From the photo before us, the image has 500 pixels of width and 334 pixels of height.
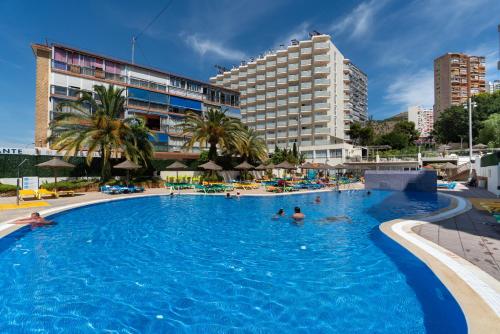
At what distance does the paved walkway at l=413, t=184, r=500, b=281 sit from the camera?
19.3ft

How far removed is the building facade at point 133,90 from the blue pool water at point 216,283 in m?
23.6

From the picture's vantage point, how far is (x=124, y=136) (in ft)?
83.6

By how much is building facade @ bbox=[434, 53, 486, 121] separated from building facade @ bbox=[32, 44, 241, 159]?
4728 inches

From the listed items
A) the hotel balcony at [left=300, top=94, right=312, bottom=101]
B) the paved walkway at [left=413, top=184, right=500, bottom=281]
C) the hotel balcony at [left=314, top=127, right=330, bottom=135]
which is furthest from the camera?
the hotel balcony at [left=300, top=94, right=312, bottom=101]

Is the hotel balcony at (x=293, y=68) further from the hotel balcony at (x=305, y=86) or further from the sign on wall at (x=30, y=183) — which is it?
the sign on wall at (x=30, y=183)

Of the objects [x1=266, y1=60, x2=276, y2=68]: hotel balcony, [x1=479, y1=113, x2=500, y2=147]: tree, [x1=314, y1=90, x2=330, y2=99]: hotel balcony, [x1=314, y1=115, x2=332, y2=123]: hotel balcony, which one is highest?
[x1=266, y1=60, x2=276, y2=68]: hotel balcony

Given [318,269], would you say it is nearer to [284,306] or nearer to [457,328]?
[284,306]

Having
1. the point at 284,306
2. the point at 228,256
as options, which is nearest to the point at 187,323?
the point at 284,306

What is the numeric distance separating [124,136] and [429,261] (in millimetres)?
26147

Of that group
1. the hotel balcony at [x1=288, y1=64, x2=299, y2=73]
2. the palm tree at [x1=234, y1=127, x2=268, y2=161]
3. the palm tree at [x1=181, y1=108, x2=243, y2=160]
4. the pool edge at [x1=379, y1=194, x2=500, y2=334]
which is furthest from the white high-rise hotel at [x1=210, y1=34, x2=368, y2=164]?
the pool edge at [x1=379, y1=194, x2=500, y2=334]

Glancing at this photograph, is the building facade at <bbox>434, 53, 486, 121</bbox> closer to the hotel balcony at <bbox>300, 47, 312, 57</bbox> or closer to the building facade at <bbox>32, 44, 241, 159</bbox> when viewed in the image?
the hotel balcony at <bbox>300, 47, 312, 57</bbox>

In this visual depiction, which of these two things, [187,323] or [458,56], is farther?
[458,56]

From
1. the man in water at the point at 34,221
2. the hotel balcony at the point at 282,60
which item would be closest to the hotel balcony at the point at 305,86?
the hotel balcony at the point at 282,60

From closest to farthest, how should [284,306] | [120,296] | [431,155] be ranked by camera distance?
[284,306] → [120,296] → [431,155]
